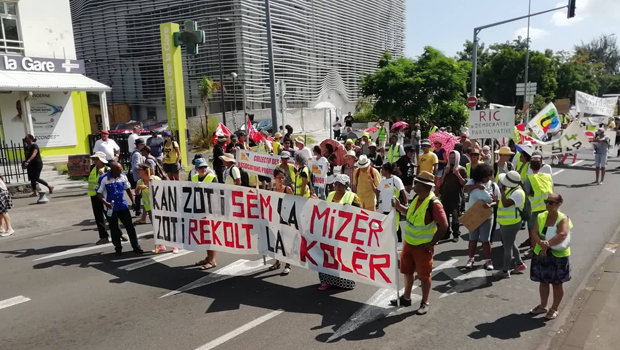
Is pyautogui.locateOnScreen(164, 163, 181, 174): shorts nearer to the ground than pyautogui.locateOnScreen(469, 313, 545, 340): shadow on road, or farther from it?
farther from it

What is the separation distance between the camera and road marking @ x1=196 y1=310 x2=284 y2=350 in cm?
480

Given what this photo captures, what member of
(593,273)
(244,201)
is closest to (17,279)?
(244,201)

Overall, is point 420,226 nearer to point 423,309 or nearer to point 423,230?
point 423,230

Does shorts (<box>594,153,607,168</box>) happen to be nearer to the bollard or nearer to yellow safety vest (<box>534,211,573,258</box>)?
yellow safety vest (<box>534,211,573,258</box>)

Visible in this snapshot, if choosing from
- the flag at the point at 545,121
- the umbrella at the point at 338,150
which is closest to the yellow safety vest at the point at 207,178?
the umbrella at the point at 338,150

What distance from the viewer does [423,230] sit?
5164 millimetres

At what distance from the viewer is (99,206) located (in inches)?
336

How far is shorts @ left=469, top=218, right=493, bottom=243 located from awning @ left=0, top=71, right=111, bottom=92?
676 inches

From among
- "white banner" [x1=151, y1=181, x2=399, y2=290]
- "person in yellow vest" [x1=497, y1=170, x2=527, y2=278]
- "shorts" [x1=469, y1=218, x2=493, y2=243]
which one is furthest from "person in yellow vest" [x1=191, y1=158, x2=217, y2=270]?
"person in yellow vest" [x1=497, y1=170, x2=527, y2=278]

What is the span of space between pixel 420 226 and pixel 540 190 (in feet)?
8.77

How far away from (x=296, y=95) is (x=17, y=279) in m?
35.5

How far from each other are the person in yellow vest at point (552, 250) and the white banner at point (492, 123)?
5.95 metres

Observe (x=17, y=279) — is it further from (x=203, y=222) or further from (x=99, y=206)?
(x=203, y=222)

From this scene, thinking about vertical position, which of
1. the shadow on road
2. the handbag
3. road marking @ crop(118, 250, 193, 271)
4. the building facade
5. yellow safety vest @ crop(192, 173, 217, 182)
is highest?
the building facade
